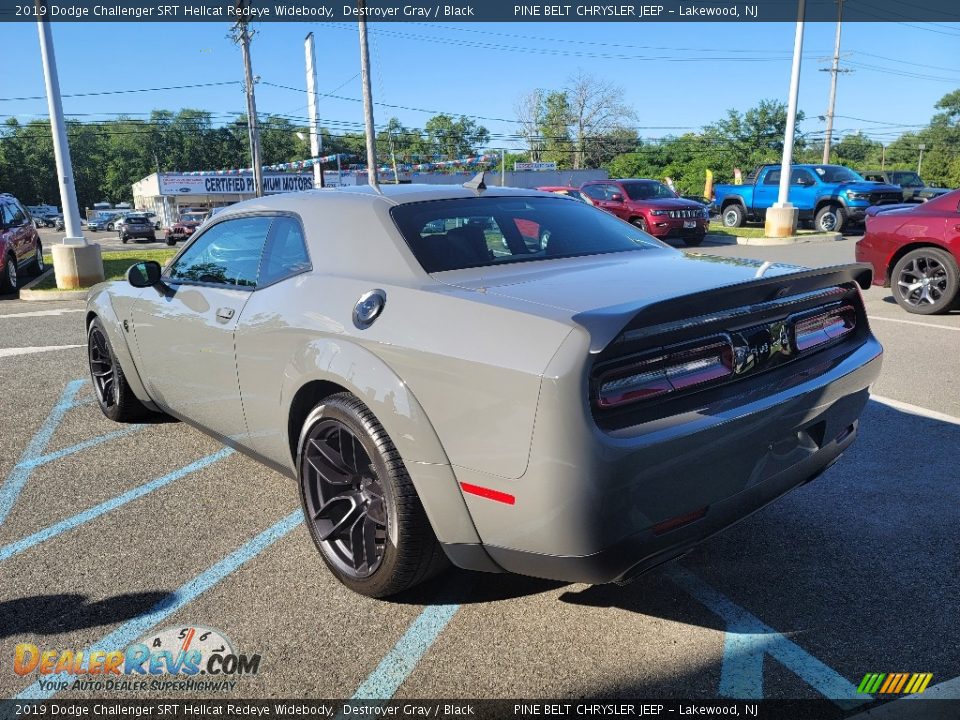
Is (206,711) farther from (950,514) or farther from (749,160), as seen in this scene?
(749,160)

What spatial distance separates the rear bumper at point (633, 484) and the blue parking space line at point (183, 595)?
1.14m

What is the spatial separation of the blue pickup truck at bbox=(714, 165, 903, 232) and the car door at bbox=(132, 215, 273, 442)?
19934mm

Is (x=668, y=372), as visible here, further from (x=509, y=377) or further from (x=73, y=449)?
(x=73, y=449)

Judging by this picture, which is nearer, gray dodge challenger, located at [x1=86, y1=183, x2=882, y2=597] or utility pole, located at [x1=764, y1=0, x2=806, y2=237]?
gray dodge challenger, located at [x1=86, y1=183, x2=882, y2=597]

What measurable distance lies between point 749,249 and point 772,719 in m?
17.3

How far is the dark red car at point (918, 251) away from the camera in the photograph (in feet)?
25.9

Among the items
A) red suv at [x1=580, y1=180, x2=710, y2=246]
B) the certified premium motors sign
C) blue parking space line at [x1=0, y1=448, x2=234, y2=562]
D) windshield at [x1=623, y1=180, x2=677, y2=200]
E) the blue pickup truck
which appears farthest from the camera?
the certified premium motors sign

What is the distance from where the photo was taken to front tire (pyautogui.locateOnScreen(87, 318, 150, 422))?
471cm

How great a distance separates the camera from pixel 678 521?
2.20 meters

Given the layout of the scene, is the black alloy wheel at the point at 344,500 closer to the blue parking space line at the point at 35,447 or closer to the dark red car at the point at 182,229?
the blue parking space line at the point at 35,447

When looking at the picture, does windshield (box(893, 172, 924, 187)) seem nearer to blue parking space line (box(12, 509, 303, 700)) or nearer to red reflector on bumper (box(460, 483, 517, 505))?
blue parking space line (box(12, 509, 303, 700))

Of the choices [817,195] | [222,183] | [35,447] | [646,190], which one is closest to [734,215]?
[817,195]

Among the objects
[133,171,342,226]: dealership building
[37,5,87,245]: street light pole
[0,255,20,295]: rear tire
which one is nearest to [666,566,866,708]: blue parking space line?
[37,5,87,245]: street light pole

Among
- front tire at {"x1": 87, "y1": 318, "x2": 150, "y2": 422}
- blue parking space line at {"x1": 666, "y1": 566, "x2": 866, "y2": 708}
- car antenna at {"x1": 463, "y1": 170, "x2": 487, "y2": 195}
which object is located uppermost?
car antenna at {"x1": 463, "y1": 170, "x2": 487, "y2": 195}
